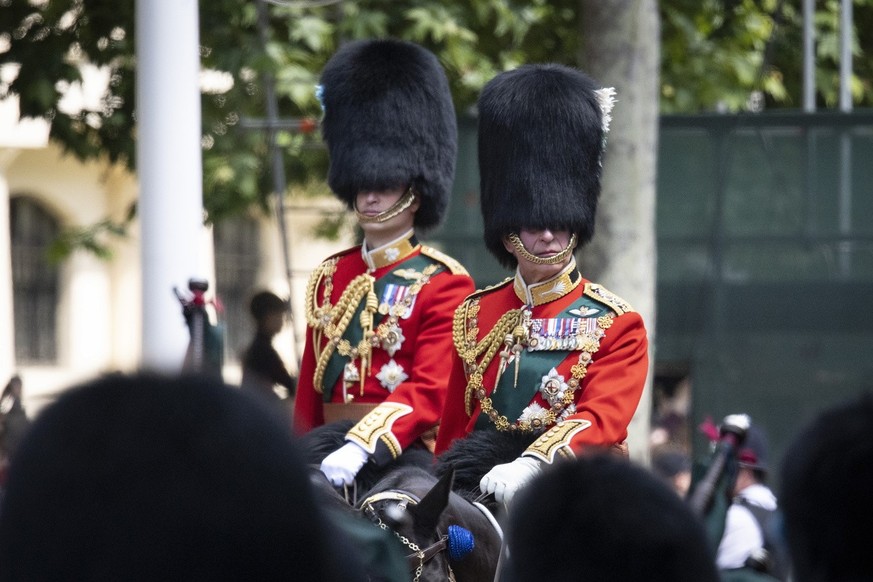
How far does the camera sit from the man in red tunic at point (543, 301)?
186 inches

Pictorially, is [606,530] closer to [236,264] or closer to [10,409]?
[10,409]

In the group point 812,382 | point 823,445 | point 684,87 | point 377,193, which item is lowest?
point 812,382

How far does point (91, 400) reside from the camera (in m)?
1.76

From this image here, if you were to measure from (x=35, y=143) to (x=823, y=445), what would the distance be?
17.0m

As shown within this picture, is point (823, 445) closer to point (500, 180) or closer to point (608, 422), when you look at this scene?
point (608, 422)

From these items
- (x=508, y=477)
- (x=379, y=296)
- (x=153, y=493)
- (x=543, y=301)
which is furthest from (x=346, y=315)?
(x=153, y=493)

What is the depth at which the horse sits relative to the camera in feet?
13.2

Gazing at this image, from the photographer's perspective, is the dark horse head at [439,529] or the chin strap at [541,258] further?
the chin strap at [541,258]

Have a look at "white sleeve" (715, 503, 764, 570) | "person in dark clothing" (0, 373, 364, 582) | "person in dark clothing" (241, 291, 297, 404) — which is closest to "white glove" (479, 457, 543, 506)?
"white sleeve" (715, 503, 764, 570)

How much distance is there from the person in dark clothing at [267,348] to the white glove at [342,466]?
251cm

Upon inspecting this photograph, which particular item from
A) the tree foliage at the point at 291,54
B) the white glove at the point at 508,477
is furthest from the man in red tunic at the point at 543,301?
the tree foliage at the point at 291,54

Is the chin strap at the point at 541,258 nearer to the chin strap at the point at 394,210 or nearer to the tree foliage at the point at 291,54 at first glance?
the chin strap at the point at 394,210

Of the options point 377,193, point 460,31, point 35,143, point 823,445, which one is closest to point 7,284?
point 35,143

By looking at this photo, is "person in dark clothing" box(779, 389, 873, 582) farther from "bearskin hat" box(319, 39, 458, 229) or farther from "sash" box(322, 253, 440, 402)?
"bearskin hat" box(319, 39, 458, 229)
